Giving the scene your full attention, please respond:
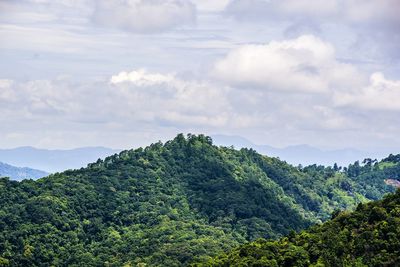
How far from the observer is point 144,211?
529ft

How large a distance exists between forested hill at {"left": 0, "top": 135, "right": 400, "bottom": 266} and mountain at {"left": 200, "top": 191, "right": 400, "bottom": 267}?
2861 centimetres

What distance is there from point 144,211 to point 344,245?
240ft

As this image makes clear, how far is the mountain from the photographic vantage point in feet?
295

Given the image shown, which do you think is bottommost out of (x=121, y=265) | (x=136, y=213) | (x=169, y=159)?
(x=121, y=265)

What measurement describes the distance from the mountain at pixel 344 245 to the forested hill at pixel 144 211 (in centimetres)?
2861

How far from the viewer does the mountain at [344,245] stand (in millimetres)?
89938

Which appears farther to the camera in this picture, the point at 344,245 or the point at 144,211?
the point at 144,211

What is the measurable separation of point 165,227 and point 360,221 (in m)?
57.1

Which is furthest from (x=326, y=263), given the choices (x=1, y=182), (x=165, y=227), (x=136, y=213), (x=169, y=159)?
(x=169, y=159)

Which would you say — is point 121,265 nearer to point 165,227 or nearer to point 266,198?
point 165,227

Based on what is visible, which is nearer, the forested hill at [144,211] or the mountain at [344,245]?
the mountain at [344,245]

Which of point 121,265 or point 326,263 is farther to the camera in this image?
point 121,265

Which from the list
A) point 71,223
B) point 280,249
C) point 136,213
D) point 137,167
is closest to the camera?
point 280,249

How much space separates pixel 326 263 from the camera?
3568 inches
